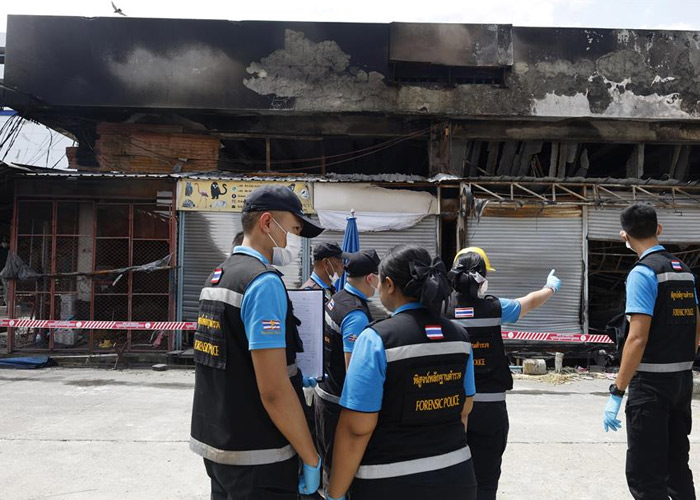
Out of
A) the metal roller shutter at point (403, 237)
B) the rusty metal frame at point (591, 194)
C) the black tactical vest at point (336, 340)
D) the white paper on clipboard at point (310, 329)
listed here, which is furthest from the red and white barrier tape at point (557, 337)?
the white paper on clipboard at point (310, 329)

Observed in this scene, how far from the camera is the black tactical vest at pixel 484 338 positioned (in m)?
3.27

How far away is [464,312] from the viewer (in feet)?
10.9

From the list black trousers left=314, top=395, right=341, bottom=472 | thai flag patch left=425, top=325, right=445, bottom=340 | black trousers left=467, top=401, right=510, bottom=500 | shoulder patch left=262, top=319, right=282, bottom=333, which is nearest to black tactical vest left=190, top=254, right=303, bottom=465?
shoulder patch left=262, top=319, right=282, bottom=333

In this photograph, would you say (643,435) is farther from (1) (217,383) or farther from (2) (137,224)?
(2) (137,224)

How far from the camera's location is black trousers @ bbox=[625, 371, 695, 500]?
316 cm

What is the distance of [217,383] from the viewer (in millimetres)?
2105

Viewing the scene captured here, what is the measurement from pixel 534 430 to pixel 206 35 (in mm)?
10126

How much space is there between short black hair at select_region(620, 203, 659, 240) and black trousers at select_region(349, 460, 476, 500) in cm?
228

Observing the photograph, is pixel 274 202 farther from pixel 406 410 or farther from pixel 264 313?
pixel 406 410

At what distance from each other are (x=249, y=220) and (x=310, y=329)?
635 mm

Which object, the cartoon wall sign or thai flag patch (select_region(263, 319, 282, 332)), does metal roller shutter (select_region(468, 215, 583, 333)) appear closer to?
the cartoon wall sign

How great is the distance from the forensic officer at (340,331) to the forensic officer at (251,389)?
43.0 inches

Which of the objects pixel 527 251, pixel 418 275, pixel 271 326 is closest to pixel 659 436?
pixel 418 275

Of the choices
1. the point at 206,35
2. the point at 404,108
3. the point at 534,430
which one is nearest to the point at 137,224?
the point at 206,35
